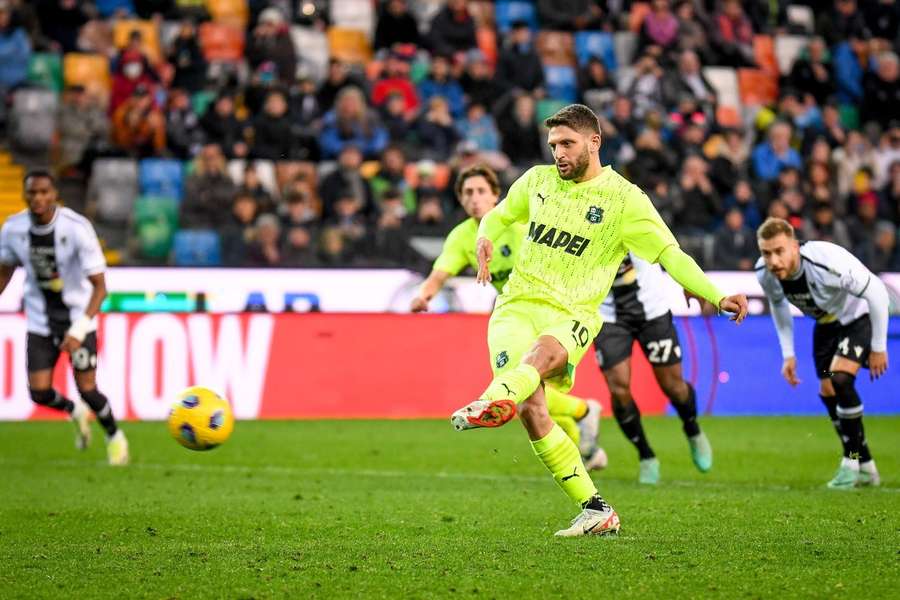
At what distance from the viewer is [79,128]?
19.9 metres

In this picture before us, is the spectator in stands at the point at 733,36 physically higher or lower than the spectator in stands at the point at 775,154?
higher

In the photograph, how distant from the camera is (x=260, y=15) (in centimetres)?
2247

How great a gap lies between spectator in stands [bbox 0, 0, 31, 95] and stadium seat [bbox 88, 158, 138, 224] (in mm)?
2236

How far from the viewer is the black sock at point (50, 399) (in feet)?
40.6

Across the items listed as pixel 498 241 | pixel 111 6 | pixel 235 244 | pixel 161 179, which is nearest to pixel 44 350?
pixel 498 241

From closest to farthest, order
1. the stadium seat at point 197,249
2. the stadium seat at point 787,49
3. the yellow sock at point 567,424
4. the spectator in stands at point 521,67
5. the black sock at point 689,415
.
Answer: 1. the yellow sock at point 567,424
2. the black sock at point 689,415
3. the stadium seat at point 197,249
4. the spectator in stands at point 521,67
5. the stadium seat at point 787,49

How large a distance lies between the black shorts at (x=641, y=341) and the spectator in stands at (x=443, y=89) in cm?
1165

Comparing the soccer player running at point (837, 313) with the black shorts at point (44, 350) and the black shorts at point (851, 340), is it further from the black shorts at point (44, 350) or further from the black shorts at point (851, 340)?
the black shorts at point (44, 350)

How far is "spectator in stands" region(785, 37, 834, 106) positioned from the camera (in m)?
25.3

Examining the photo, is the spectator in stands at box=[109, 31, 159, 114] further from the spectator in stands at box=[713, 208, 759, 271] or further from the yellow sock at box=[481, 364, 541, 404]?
the yellow sock at box=[481, 364, 541, 404]

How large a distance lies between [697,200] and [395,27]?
5.71 metres

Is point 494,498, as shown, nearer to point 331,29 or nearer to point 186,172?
point 186,172

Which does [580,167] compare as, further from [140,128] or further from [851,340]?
[140,128]

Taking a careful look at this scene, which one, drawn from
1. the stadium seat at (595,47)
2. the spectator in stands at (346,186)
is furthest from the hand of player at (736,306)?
the stadium seat at (595,47)
